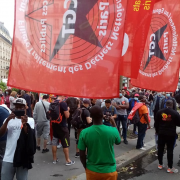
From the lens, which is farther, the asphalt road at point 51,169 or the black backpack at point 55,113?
the black backpack at point 55,113

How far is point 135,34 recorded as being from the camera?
4051 millimetres

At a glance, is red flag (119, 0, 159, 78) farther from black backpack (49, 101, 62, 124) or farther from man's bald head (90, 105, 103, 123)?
black backpack (49, 101, 62, 124)

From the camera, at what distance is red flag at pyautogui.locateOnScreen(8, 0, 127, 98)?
2670mm

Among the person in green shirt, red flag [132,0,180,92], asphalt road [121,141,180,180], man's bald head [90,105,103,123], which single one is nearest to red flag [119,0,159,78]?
red flag [132,0,180,92]

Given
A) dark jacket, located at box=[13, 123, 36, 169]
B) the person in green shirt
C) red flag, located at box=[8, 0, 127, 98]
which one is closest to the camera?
red flag, located at box=[8, 0, 127, 98]

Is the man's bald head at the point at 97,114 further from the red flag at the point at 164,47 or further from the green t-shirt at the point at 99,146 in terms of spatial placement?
the red flag at the point at 164,47

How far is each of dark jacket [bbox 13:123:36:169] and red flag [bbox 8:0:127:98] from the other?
2.52ft

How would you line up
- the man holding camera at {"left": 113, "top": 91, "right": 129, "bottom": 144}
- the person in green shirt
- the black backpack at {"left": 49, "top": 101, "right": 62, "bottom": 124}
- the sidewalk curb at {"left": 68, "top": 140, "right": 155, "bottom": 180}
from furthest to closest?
the man holding camera at {"left": 113, "top": 91, "right": 129, "bottom": 144}, the sidewalk curb at {"left": 68, "top": 140, "right": 155, "bottom": 180}, the black backpack at {"left": 49, "top": 101, "right": 62, "bottom": 124}, the person in green shirt

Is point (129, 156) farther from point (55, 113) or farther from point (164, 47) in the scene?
point (164, 47)

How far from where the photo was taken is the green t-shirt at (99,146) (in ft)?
9.39

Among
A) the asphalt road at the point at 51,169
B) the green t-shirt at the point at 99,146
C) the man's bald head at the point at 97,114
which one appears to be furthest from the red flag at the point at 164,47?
the asphalt road at the point at 51,169

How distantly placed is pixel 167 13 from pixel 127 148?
159 inches

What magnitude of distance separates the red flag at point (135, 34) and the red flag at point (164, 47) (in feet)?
2.07

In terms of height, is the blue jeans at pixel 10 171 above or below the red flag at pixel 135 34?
below
